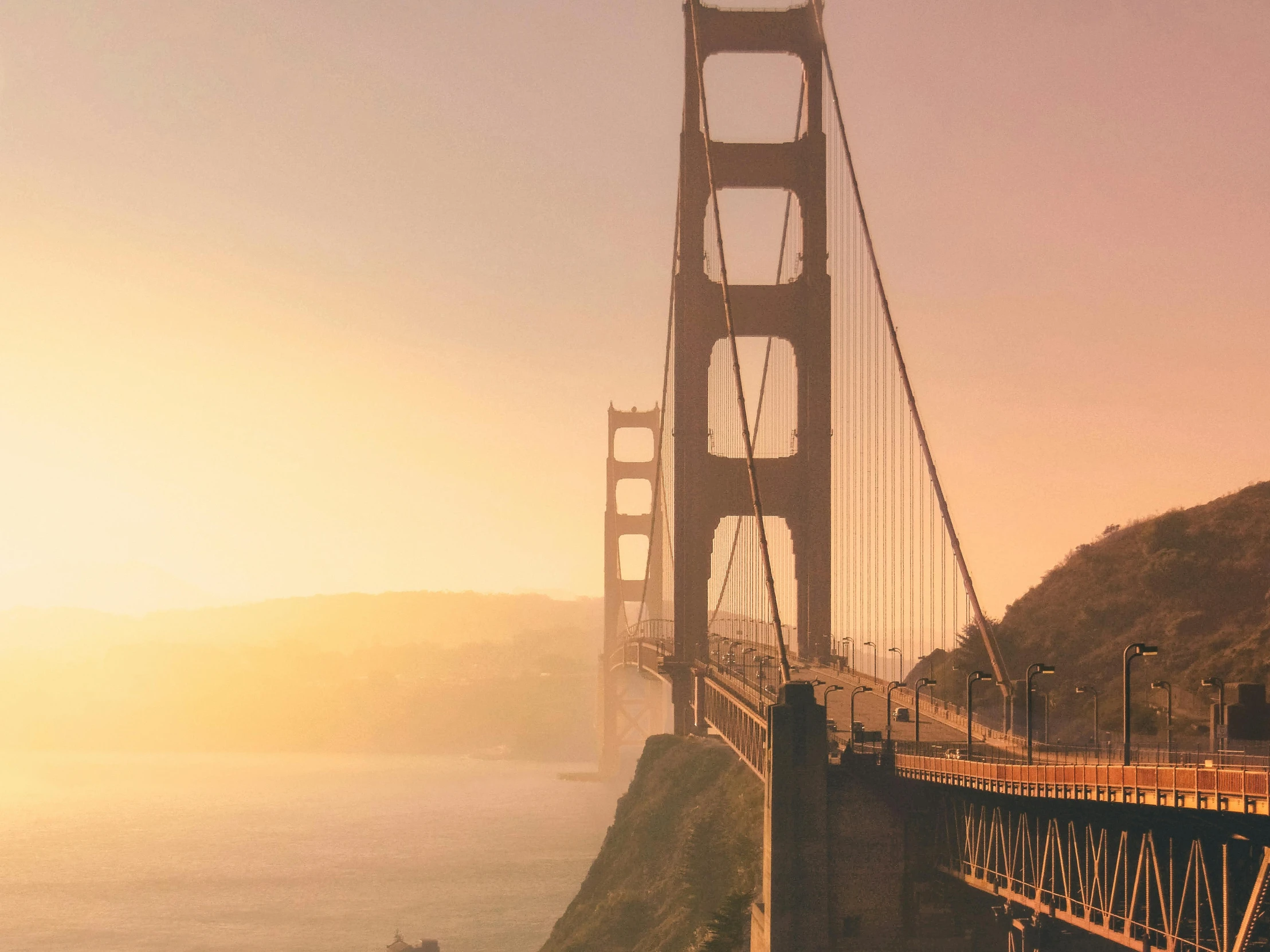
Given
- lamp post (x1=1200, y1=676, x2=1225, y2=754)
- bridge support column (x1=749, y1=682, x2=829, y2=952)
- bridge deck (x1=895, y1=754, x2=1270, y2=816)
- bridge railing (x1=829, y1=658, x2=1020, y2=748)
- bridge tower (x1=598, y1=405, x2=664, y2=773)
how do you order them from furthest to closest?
bridge tower (x1=598, y1=405, x2=664, y2=773) < bridge railing (x1=829, y1=658, x2=1020, y2=748) < bridge support column (x1=749, y1=682, x2=829, y2=952) < lamp post (x1=1200, y1=676, x2=1225, y2=754) < bridge deck (x1=895, y1=754, x2=1270, y2=816)

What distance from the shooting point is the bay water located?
89812 mm

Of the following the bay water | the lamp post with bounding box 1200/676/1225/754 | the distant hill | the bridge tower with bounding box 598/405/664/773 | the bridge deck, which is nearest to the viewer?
the bridge deck

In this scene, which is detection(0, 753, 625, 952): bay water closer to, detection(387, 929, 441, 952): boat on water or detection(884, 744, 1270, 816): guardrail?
detection(387, 929, 441, 952): boat on water

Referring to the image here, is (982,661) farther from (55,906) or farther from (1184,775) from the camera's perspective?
(55,906)

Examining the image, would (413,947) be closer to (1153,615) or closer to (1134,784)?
(1153,615)

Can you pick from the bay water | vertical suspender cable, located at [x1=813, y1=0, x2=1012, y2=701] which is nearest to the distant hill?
vertical suspender cable, located at [x1=813, y1=0, x2=1012, y2=701]

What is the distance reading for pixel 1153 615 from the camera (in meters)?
72.5

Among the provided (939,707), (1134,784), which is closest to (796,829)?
(939,707)

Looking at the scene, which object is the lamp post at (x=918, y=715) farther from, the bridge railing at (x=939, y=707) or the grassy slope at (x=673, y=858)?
the grassy slope at (x=673, y=858)

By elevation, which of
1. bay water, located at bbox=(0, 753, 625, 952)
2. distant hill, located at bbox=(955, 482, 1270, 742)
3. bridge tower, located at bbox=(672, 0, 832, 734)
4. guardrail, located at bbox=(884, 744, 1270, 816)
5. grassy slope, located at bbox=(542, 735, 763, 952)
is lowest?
bay water, located at bbox=(0, 753, 625, 952)

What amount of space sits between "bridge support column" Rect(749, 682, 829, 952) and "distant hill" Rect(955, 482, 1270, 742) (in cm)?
2043

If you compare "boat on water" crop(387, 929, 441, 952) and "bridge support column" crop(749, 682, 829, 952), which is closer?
"bridge support column" crop(749, 682, 829, 952)

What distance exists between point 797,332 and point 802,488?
7.32 meters

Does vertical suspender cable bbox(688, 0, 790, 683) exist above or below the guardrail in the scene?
above
